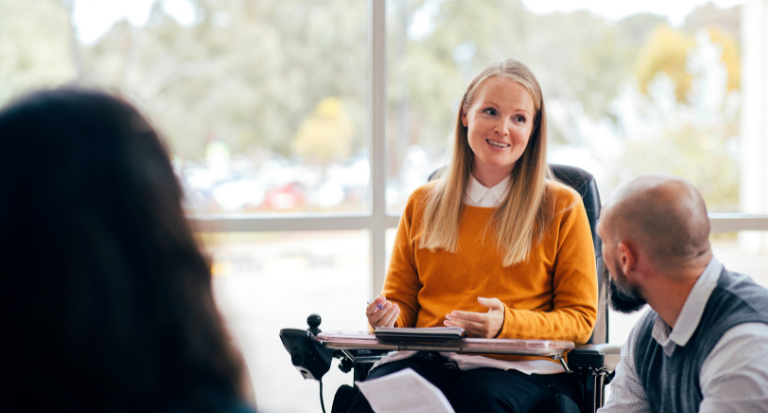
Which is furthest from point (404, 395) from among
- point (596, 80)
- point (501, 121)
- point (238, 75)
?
point (596, 80)

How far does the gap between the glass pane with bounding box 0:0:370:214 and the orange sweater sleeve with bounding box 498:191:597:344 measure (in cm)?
119

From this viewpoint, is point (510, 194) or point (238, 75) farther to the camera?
point (238, 75)

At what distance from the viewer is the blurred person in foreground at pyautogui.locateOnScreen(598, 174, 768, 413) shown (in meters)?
1.10

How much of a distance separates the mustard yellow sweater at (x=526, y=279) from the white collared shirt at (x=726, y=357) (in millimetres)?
375

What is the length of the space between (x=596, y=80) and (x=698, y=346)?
1.90 meters

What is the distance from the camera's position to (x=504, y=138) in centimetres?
183

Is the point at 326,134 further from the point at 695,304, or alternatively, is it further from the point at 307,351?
the point at 695,304

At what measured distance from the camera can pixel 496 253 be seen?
1778 millimetres

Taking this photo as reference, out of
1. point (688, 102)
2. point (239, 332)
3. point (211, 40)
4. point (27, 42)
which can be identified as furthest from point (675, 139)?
point (27, 42)

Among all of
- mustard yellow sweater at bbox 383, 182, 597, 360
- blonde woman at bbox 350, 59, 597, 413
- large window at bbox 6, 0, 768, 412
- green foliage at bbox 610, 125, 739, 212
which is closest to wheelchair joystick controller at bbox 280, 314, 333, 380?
blonde woman at bbox 350, 59, 597, 413

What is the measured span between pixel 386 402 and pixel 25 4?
2358mm

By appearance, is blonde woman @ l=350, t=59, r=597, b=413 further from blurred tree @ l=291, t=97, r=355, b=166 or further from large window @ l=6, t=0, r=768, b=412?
blurred tree @ l=291, t=97, r=355, b=166

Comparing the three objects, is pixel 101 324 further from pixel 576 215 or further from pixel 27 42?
pixel 27 42

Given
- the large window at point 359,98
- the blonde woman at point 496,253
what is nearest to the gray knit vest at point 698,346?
the blonde woman at point 496,253
